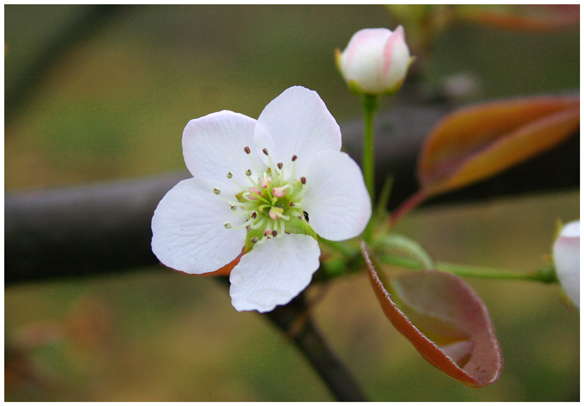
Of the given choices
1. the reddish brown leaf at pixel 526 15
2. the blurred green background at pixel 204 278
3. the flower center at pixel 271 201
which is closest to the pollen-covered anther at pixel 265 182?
the flower center at pixel 271 201

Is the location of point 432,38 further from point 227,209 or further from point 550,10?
point 227,209

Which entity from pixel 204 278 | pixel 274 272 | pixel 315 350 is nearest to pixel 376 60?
pixel 274 272

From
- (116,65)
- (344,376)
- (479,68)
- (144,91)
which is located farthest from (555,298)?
(116,65)

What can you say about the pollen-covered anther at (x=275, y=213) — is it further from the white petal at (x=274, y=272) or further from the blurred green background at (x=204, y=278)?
the blurred green background at (x=204, y=278)

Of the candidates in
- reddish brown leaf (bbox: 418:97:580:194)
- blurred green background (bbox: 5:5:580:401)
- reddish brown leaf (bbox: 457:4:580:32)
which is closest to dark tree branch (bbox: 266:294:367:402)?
reddish brown leaf (bbox: 418:97:580:194)

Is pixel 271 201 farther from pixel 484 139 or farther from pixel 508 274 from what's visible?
pixel 484 139

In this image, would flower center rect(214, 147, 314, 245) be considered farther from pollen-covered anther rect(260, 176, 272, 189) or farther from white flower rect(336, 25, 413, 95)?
white flower rect(336, 25, 413, 95)
